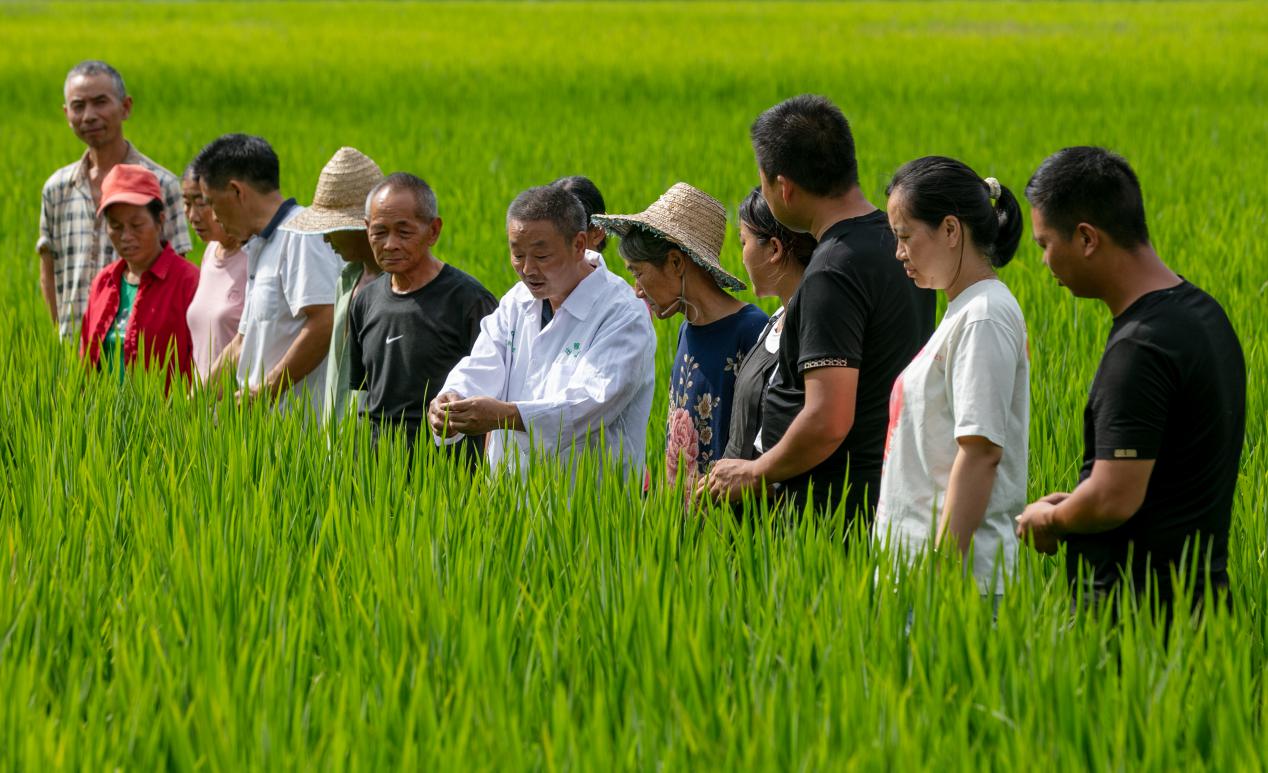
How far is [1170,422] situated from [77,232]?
4506 mm

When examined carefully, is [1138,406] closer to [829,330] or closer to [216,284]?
[829,330]

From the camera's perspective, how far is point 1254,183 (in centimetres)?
1041

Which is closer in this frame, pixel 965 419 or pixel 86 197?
pixel 965 419

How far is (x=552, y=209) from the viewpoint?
353 centimetres

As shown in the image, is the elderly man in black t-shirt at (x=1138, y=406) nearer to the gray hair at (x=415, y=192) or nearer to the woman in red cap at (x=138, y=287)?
the gray hair at (x=415, y=192)

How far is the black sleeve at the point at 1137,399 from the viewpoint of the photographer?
2330 mm

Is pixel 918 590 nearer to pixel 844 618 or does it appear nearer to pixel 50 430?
pixel 844 618

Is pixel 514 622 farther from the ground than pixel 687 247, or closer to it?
closer to it

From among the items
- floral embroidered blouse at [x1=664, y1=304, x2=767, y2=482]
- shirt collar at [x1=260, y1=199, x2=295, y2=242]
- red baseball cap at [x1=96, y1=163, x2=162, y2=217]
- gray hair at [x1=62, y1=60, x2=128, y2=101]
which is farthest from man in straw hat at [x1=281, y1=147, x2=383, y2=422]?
gray hair at [x1=62, y1=60, x2=128, y2=101]

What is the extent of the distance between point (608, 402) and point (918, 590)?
1.27m

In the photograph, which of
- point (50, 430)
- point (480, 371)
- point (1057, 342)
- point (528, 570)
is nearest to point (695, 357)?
point (480, 371)

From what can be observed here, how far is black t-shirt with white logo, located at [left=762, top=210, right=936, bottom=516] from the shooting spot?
290cm

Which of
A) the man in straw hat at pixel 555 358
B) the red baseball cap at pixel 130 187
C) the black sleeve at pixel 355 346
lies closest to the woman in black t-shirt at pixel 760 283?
the man in straw hat at pixel 555 358

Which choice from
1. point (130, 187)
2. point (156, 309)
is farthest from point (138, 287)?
point (130, 187)
